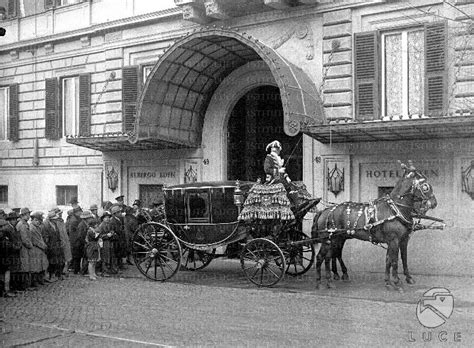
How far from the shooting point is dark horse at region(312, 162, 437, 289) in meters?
11.5

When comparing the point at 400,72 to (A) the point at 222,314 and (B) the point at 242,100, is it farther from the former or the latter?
(A) the point at 222,314

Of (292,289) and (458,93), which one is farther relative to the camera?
(458,93)

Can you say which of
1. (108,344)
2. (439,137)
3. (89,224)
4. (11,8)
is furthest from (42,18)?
(108,344)

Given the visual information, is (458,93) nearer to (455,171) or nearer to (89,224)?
(455,171)

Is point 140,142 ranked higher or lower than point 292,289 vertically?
higher

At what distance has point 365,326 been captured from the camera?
866 cm

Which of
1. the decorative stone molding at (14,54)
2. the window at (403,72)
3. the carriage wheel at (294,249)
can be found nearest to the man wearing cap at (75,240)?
the carriage wheel at (294,249)

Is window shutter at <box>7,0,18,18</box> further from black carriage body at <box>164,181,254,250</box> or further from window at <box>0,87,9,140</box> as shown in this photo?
black carriage body at <box>164,181,254,250</box>

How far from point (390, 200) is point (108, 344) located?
603 cm

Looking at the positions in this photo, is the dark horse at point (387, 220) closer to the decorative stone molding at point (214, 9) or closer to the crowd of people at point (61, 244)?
the crowd of people at point (61, 244)

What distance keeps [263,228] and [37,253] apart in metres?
4.51

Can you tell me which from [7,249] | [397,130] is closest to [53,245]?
[7,249]

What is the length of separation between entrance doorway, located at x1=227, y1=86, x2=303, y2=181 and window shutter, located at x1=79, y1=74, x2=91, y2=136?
16.1 feet

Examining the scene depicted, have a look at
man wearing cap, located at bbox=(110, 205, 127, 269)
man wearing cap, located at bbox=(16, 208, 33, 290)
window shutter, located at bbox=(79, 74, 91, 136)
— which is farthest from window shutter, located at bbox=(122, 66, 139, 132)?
man wearing cap, located at bbox=(16, 208, 33, 290)
